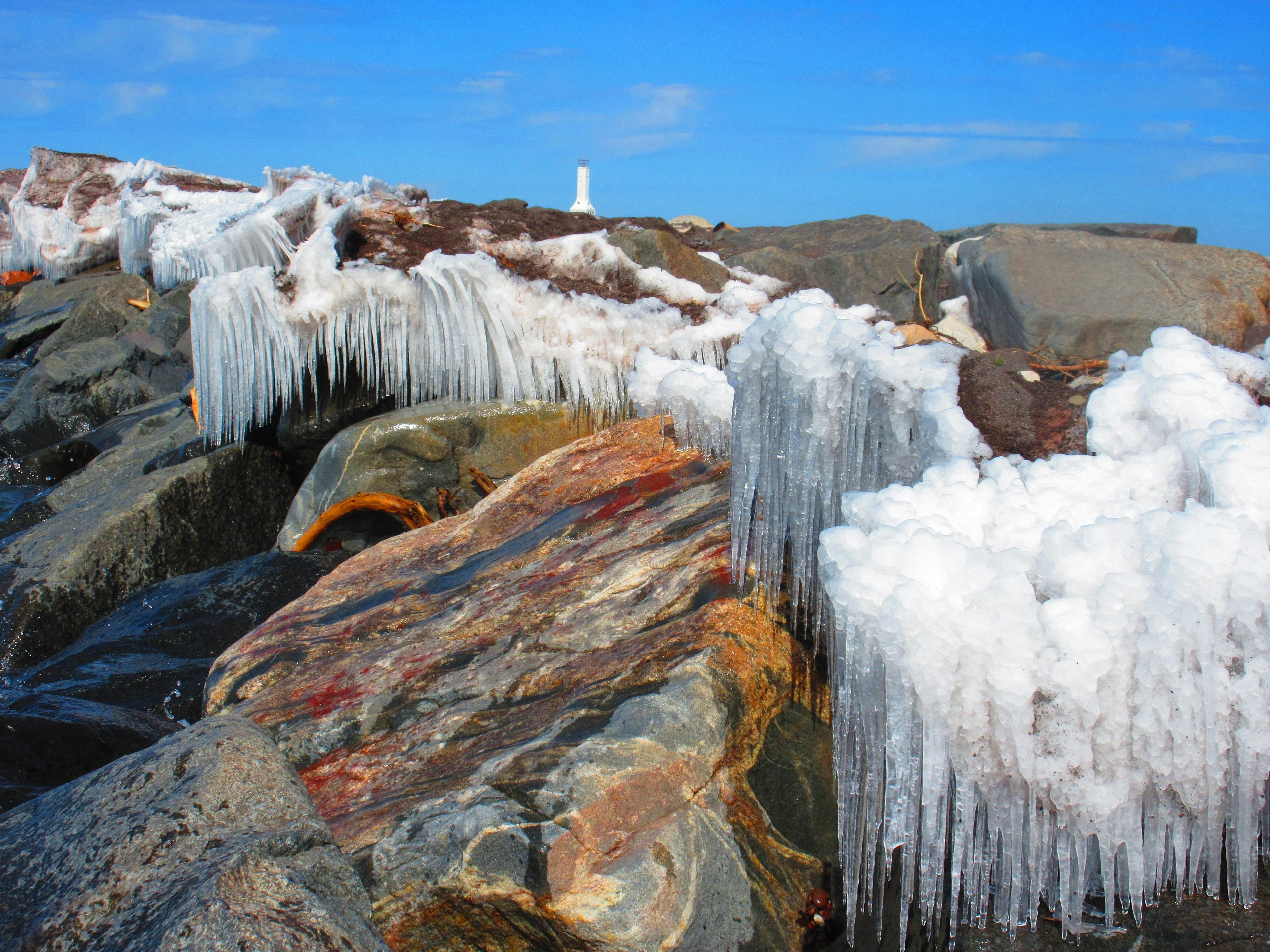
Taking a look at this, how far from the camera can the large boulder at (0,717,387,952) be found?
2.12m

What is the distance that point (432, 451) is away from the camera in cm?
651

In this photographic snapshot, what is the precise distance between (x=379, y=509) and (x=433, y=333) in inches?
55.8

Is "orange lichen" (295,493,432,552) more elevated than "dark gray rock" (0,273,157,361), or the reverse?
"dark gray rock" (0,273,157,361)

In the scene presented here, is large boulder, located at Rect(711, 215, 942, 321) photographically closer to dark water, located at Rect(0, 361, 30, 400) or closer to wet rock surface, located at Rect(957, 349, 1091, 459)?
wet rock surface, located at Rect(957, 349, 1091, 459)

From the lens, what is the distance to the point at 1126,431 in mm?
2719

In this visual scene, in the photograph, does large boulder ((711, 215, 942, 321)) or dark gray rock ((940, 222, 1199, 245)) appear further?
large boulder ((711, 215, 942, 321))

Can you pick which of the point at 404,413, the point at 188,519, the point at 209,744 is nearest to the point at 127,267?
the point at 188,519

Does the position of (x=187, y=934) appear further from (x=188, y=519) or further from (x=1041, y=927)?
(x=188, y=519)

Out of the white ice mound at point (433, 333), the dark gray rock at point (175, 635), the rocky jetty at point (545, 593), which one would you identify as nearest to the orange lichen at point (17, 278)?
the rocky jetty at point (545, 593)

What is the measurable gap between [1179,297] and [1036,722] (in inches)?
93.2

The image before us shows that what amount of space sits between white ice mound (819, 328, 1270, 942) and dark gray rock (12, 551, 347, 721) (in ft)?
15.0

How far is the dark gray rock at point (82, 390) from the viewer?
43.4 ft

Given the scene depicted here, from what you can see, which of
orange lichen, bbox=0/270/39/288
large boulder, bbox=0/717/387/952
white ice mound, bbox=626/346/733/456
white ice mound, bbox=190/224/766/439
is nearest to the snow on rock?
orange lichen, bbox=0/270/39/288

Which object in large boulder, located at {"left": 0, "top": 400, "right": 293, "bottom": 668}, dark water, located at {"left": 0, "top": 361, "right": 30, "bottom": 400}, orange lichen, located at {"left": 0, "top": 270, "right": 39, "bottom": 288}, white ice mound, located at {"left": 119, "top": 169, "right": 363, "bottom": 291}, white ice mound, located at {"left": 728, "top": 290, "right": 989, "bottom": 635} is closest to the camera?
white ice mound, located at {"left": 728, "top": 290, "right": 989, "bottom": 635}
